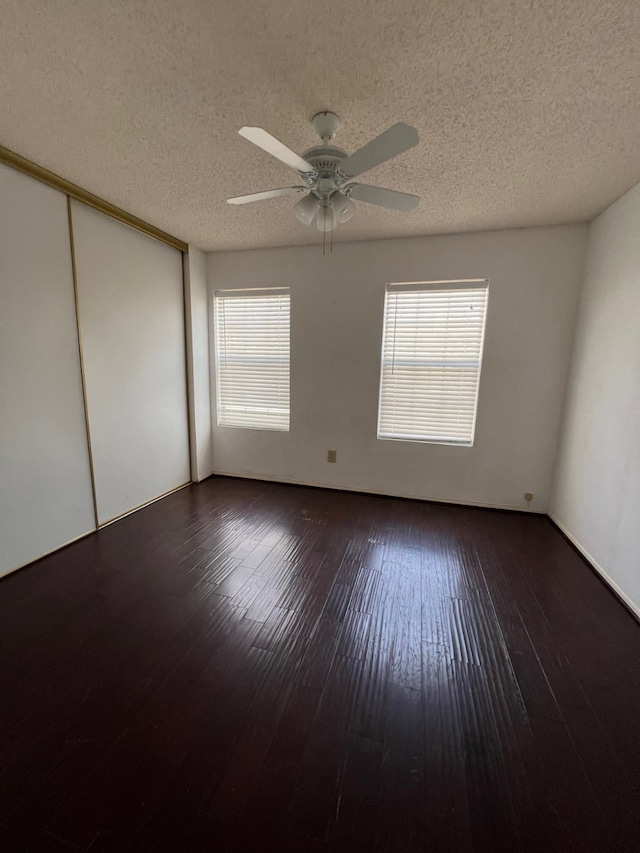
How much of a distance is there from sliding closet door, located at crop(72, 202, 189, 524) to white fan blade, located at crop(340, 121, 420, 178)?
213 centimetres

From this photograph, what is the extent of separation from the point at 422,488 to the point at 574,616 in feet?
5.42

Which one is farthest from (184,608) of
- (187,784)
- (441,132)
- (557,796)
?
(441,132)

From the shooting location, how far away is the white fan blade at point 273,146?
1227 mm

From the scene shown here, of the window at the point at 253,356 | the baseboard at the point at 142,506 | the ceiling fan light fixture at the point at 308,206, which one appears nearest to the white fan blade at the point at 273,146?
the ceiling fan light fixture at the point at 308,206

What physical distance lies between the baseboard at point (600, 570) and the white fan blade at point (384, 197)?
8.48 feet

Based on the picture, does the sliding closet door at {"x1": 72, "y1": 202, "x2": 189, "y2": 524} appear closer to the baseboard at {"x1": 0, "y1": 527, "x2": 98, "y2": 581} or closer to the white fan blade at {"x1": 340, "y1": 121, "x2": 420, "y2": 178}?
the baseboard at {"x1": 0, "y1": 527, "x2": 98, "y2": 581}

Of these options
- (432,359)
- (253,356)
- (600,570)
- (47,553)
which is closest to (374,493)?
(432,359)

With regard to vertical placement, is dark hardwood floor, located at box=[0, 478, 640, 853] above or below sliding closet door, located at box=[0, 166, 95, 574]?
below

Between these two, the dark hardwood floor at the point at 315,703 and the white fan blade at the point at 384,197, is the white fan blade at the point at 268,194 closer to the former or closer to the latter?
the white fan blade at the point at 384,197

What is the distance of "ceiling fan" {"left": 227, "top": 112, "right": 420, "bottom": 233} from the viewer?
1.31 metres

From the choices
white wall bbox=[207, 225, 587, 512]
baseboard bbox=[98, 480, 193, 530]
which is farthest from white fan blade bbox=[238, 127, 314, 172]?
baseboard bbox=[98, 480, 193, 530]

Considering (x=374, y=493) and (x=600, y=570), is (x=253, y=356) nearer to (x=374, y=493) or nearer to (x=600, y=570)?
(x=374, y=493)

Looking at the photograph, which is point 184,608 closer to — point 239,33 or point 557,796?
point 557,796

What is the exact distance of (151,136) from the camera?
1.79 m
